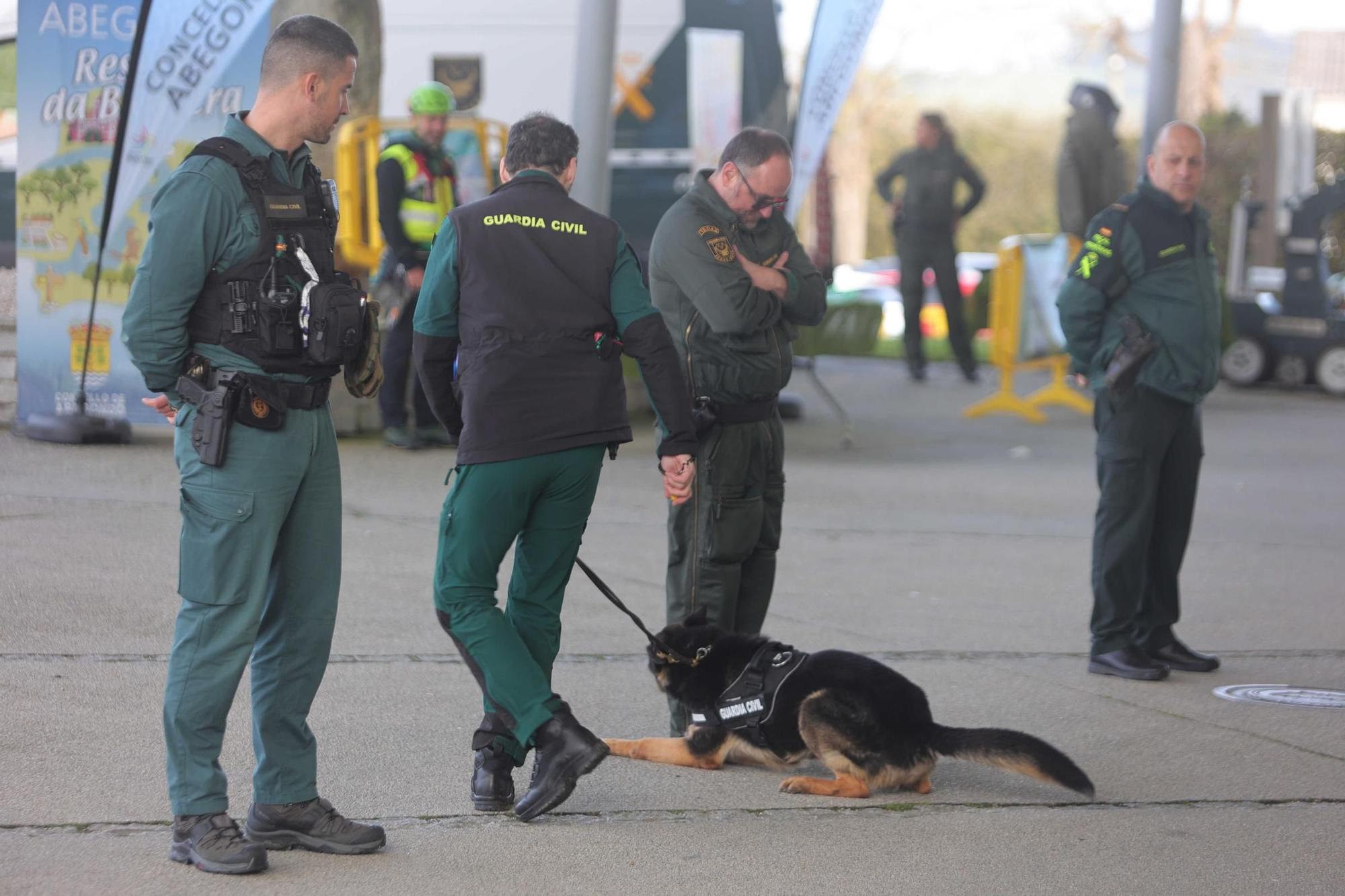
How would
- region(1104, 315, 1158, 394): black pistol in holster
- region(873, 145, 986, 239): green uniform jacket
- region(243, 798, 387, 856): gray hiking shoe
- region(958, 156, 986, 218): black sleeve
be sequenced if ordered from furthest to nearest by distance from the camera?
1. region(958, 156, 986, 218): black sleeve
2. region(873, 145, 986, 239): green uniform jacket
3. region(1104, 315, 1158, 394): black pistol in holster
4. region(243, 798, 387, 856): gray hiking shoe

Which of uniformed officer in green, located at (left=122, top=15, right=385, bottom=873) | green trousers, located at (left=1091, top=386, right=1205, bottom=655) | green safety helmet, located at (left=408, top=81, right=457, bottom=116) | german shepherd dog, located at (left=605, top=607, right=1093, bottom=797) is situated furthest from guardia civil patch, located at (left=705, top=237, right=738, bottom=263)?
green safety helmet, located at (left=408, top=81, right=457, bottom=116)

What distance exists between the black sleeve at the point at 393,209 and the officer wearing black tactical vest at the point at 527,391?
209 inches

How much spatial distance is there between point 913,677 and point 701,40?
8.63 meters

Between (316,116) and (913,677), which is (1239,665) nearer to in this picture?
(913,677)

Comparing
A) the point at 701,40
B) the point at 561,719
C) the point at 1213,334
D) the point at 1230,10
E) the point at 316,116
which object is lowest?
the point at 561,719

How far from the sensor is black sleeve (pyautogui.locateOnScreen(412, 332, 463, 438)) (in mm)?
4277

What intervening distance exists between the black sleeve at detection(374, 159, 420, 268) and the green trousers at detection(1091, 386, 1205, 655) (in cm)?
477

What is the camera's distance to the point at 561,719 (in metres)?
4.15

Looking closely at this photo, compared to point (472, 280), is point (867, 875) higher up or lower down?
lower down

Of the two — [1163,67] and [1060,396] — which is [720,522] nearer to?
[1163,67]

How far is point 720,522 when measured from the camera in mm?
5027

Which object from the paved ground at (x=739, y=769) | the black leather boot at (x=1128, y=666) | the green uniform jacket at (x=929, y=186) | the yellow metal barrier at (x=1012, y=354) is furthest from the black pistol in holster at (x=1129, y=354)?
the green uniform jacket at (x=929, y=186)

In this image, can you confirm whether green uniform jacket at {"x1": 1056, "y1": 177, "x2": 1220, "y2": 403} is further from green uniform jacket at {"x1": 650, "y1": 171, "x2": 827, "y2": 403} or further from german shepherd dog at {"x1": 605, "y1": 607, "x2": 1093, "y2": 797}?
german shepherd dog at {"x1": 605, "y1": 607, "x2": 1093, "y2": 797}

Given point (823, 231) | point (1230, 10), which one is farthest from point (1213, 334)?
point (1230, 10)
